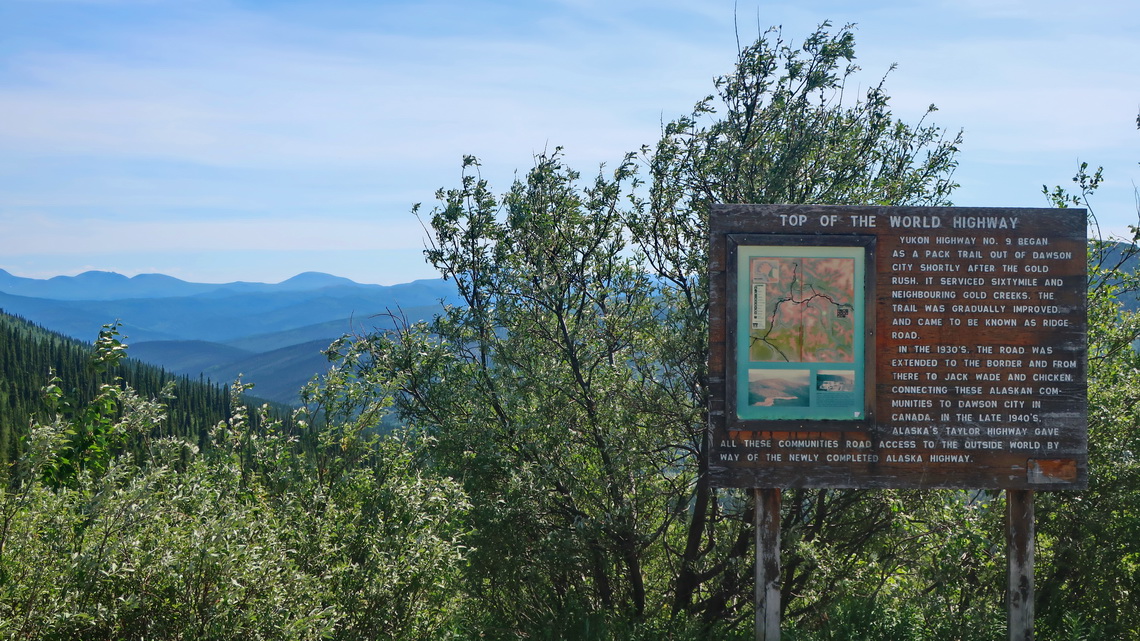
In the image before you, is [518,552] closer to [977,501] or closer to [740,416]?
[740,416]

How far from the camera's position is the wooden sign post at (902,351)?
7.80 meters

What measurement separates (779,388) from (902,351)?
1.17m

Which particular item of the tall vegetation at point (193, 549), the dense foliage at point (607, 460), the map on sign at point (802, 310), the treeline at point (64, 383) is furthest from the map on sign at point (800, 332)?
the treeline at point (64, 383)

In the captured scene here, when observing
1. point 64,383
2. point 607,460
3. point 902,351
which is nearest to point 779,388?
point 902,351

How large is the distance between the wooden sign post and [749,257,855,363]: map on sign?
13 millimetres

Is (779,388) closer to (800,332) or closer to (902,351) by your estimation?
(800,332)

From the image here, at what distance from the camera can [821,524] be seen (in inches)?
415

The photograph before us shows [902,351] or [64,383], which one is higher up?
[902,351]

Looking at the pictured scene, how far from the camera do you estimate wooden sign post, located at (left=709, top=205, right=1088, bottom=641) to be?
7.80m

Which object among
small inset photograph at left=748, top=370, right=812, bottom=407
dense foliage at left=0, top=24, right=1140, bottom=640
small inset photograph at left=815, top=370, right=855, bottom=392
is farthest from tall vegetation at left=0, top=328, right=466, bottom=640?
small inset photograph at left=815, top=370, right=855, bottom=392

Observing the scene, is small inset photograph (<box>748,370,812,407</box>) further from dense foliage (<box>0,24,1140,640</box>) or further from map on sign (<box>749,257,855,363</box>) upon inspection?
dense foliage (<box>0,24,1140,640</box>)

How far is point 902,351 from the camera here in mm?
7832

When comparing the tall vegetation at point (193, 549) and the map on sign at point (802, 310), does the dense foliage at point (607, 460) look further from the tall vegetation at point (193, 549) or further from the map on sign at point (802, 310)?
the map on sign at point (802, 310)

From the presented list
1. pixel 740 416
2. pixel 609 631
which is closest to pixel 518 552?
pixel 609 631
